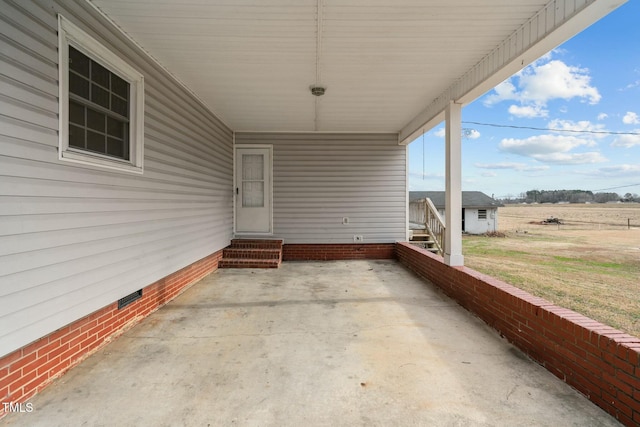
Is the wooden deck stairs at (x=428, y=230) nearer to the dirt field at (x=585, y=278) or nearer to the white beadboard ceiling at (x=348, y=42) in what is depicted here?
the dirt field at (x=585, y=278)

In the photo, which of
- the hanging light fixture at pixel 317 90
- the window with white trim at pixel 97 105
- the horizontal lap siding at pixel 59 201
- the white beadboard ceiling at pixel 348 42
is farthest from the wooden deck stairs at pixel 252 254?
the hanging light fixture at pixel 317 90

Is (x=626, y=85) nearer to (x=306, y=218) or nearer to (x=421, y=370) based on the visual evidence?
(x=306, y=218)

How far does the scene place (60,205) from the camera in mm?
2225

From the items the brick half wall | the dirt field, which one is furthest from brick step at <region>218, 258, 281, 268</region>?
the dirt field

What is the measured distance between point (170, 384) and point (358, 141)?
19.2 feet

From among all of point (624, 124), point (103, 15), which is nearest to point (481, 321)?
point (103, 15)

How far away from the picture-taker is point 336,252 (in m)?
6.88

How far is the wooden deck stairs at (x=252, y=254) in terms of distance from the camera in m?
5.99

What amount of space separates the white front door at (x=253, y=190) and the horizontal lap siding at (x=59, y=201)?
9.05 feet

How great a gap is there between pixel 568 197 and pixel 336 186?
59.4 m

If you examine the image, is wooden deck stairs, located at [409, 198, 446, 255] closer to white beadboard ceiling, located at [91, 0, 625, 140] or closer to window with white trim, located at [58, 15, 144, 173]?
white beadboard ceiling, located at [91, 0, 625, 140]

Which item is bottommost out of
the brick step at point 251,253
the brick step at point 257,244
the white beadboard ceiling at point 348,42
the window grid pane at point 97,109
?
the brick step at point 251,253

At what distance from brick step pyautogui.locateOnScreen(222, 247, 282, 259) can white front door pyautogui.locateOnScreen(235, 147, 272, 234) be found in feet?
2.10

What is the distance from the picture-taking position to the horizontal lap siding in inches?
72.9
